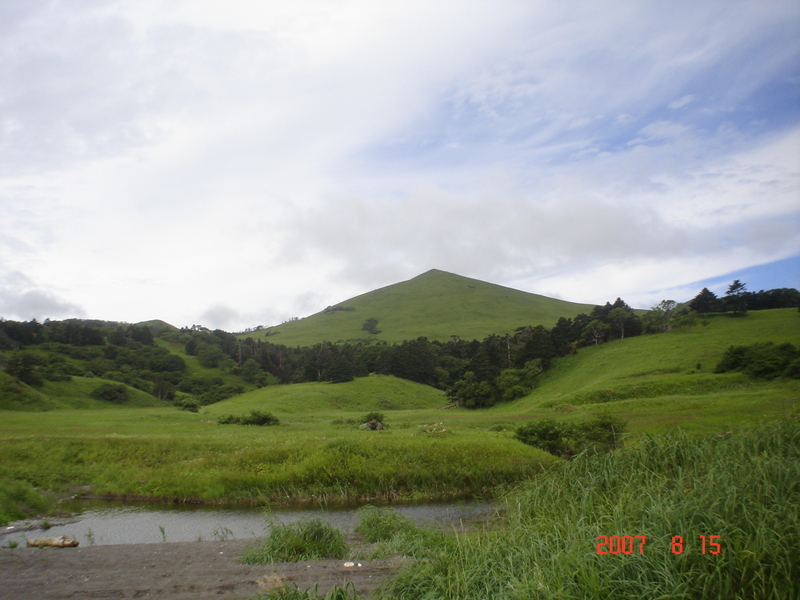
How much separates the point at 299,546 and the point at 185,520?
36.5ft

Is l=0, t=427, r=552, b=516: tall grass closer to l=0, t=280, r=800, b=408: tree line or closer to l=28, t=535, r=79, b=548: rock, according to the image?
l=28, t=535, r=79, b=548: rock

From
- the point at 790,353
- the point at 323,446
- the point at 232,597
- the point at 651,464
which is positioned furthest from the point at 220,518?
the point at 790,353

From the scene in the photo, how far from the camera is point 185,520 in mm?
21906

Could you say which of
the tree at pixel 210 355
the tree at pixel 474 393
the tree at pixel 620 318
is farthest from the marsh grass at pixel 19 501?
the tree at pixel 210 355

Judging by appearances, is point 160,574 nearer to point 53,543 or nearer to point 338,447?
point 53,543

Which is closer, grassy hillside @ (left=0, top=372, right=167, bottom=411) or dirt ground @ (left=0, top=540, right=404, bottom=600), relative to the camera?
dirt ground @ (left=0, top=540, right=404, bottom=600)

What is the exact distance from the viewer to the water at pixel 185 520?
18739 mm

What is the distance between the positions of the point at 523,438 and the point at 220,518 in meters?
21.6

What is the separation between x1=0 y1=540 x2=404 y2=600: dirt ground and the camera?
10609 mm

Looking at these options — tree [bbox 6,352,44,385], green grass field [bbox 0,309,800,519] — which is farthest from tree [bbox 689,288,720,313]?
tree [bbox 6,352,44,385]

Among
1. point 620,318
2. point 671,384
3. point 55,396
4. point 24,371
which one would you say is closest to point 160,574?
point 671,384

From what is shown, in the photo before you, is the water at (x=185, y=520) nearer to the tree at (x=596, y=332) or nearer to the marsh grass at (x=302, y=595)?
the marsh grass at (x=302, y=595)
